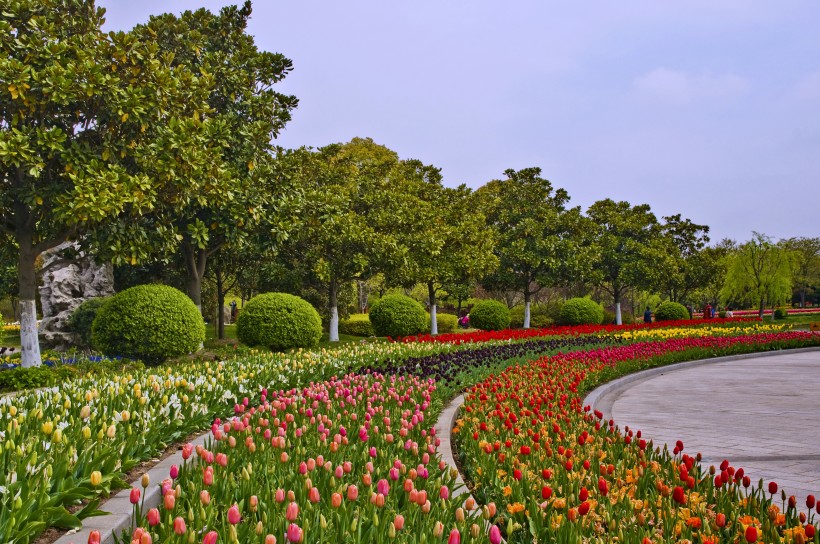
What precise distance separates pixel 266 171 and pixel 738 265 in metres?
34.1

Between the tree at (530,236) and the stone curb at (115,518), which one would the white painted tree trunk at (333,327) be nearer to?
the tree at (530,236)

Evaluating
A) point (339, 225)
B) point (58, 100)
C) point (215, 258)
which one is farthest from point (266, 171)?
point (215, 258)

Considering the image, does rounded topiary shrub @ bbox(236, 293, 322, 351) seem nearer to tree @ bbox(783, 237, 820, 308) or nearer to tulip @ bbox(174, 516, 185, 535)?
tulip @ bbox(174, 516, 185, 535)

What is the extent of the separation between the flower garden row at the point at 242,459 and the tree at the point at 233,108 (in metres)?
Result: 9.68

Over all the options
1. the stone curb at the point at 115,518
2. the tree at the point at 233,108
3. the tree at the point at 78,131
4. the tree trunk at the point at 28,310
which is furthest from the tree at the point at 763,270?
the stone curb at the point at 115,518

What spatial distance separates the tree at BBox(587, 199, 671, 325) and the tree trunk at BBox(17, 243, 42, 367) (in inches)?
1191

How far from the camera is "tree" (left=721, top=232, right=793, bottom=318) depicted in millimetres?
41000

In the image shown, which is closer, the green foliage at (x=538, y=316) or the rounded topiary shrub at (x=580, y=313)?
the rounded topiary shrub at (x=580, y=313)

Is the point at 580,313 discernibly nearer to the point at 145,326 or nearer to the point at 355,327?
the point at 355,327

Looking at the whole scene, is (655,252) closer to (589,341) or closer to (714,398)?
(589,341)

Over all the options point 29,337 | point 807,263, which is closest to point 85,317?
point 29,337

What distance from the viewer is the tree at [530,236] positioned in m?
34.7

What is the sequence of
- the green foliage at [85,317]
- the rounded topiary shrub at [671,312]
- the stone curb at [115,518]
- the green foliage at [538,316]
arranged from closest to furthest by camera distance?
the stone curb at [115,518], the green foliage at [85,317], the green foliage at [538,316], the rounded topiary shrub at [671,312]

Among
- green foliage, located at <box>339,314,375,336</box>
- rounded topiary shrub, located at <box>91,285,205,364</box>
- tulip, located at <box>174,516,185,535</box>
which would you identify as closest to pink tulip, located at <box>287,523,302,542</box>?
tulip, located at <box>174,516,185,535</box>
